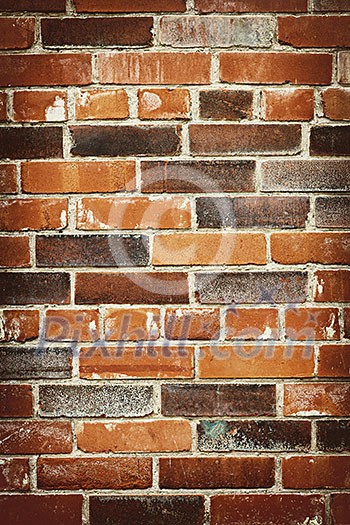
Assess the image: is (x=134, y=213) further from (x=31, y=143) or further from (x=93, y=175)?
(x=31, y=143)

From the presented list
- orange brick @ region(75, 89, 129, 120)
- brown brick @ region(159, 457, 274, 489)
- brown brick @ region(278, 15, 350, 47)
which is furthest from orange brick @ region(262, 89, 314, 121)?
brown brick @ region(159, 457, 274, 489)

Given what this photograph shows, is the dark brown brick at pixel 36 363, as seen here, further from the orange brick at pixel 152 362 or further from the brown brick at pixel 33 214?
the brown brick at pixel 33 214

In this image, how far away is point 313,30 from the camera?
1.08 m

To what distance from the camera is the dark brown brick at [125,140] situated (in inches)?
42.7

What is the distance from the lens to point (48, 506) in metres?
1.08

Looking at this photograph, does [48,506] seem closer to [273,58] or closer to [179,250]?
[179,250]

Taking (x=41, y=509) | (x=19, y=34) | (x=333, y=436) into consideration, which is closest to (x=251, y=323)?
(x=333, y=436)

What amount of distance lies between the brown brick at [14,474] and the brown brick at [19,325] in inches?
10.9

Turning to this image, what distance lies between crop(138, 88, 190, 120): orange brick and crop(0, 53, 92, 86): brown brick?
0.14m

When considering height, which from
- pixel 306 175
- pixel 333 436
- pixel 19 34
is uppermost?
pixel 19 34

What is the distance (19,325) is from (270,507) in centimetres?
71

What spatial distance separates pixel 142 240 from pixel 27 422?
1.62 ft

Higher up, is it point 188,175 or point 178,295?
point 188,175

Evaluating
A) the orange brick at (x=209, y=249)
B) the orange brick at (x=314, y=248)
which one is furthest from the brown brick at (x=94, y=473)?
the orange brick at (x=314, y=248)
